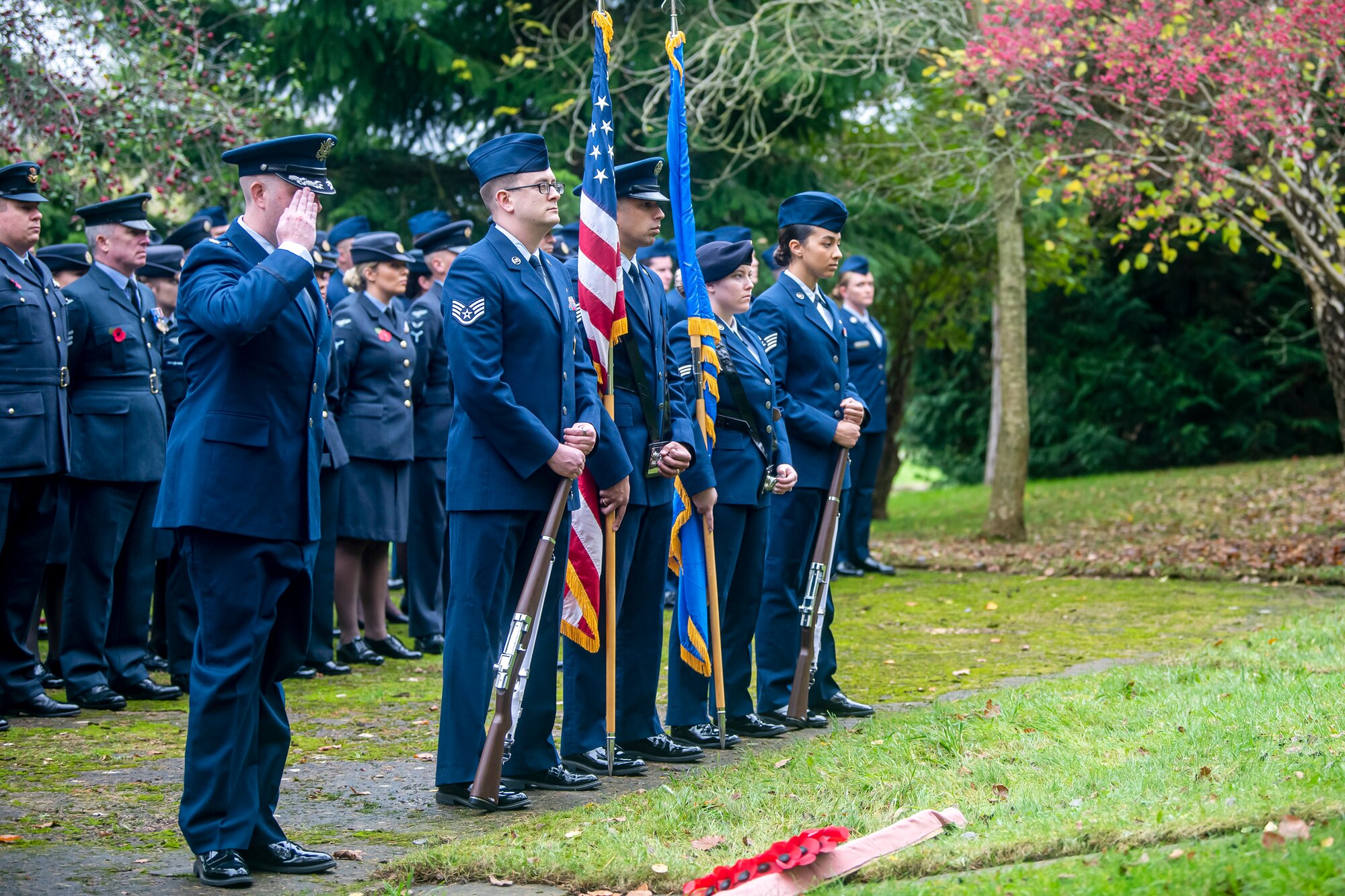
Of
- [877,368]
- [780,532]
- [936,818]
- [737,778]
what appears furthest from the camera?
[877,368]

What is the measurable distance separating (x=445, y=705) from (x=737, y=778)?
1.07 m

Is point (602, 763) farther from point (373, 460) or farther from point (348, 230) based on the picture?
point (348, 230)

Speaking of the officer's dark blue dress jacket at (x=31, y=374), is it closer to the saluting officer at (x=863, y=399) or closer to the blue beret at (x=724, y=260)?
the blue beret at (x=724, y=260)

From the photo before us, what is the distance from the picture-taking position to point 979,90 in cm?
1463

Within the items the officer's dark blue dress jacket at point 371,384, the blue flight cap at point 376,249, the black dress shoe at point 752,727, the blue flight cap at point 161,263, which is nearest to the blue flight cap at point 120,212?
the blue flight cap at point 161,263

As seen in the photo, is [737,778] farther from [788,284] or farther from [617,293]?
[788,284]

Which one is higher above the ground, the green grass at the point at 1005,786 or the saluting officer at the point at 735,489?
the saluting officer at the point at 735,489

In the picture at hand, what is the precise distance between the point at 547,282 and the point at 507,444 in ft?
2.18

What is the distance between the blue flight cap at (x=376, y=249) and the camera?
8.52 metres

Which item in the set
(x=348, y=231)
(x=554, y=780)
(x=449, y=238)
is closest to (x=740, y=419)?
(x=554, y=780)

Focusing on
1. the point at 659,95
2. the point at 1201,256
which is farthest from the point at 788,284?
the point at 1201,256

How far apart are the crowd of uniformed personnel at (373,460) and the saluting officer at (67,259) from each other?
17 mm

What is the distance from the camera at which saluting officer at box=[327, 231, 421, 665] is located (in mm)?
8375

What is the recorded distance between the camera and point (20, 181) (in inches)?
263
